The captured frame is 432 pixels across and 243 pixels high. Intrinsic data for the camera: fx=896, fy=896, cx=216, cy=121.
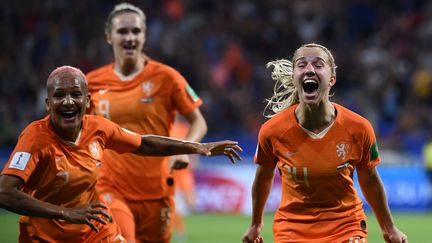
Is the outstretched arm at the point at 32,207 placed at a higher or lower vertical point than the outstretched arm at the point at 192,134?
lower

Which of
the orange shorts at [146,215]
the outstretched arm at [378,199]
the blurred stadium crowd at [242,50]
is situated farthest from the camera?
the blurred stadium crowd at [242,50]

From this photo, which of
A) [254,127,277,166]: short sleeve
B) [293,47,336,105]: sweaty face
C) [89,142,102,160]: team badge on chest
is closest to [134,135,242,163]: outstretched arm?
[254,127,277,166]: short sleeve

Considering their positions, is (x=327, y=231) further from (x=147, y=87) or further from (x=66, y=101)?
(x=147, y=87)

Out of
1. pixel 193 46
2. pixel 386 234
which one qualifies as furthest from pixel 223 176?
pixel 386 234

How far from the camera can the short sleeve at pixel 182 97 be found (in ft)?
24.9

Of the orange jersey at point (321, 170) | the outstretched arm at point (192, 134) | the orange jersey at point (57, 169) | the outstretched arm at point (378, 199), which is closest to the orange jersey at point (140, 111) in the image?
the outstretched arm at point (192, 134)

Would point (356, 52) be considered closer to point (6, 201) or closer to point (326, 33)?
point (326, 33)

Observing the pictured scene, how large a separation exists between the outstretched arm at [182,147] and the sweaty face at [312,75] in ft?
2.01

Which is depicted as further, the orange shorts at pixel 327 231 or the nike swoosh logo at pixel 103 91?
the nike swoosh logo at pixel 103 91

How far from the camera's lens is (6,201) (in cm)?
541

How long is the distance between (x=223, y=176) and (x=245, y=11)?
454 cm

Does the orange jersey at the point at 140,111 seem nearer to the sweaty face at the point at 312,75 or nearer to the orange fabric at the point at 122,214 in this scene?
the orange fabric at the point at 122,214

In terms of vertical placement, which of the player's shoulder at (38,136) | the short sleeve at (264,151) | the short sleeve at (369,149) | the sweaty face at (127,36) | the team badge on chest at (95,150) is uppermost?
the sweaty face at (127,36)

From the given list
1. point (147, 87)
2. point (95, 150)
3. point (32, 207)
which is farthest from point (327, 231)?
point (147, 87)
